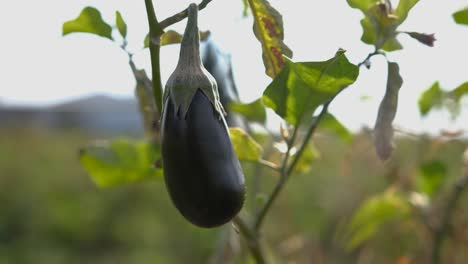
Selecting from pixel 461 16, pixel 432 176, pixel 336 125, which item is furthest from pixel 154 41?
pixel 432 176

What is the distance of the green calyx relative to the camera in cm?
40

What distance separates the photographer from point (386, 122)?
43cm

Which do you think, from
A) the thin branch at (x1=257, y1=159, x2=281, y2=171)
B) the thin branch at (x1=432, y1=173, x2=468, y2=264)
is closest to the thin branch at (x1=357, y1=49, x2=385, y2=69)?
the thin branch at (x1=257, y1=159, x2=281, y2=171)

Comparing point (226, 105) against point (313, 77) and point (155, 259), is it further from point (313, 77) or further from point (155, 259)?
point (155, 259)

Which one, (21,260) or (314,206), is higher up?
(314,206)

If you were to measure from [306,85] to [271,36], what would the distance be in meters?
0.04

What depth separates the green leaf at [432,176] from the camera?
0.83 meters

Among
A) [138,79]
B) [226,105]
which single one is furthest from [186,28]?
[226,105]

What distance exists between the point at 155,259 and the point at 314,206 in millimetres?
1578

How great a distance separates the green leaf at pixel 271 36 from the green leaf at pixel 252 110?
22 centimetres

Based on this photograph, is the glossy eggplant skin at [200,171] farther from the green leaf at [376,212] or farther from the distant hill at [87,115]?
the distant hill at [87,115]

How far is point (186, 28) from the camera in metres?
0.41

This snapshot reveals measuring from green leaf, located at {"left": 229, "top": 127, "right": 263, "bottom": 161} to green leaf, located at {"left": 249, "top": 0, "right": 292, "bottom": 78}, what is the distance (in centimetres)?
6

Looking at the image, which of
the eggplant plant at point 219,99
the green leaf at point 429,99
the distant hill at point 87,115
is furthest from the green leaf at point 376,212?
the distant hill at point 87,115
